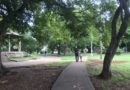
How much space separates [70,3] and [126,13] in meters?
6.02

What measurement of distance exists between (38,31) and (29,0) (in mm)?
6065

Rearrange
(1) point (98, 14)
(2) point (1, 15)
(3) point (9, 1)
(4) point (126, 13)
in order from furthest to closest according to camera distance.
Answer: (1) point (98, 14)
(2) point (1, 15)
(3) point (9, 1)
(4) point (126, 13)

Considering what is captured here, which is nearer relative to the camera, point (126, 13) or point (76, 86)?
point (76, 86)

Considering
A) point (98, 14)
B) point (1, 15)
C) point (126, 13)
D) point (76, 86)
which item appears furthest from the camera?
point (98, 14)

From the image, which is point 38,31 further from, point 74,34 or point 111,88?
point 111,88

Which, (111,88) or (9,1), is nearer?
(111,88)

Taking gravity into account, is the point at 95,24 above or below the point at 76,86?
above

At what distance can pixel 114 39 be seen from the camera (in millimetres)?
15953

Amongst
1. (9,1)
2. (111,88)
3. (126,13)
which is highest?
(9,1)

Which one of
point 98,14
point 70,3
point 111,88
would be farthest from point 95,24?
point 111,88

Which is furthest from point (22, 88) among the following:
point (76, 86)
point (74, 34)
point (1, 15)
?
point (74, 34)

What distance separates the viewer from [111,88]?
12.7 metres

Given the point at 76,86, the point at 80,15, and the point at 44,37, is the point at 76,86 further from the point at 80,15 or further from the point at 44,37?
the point at 44,37

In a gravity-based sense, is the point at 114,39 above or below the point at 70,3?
below
